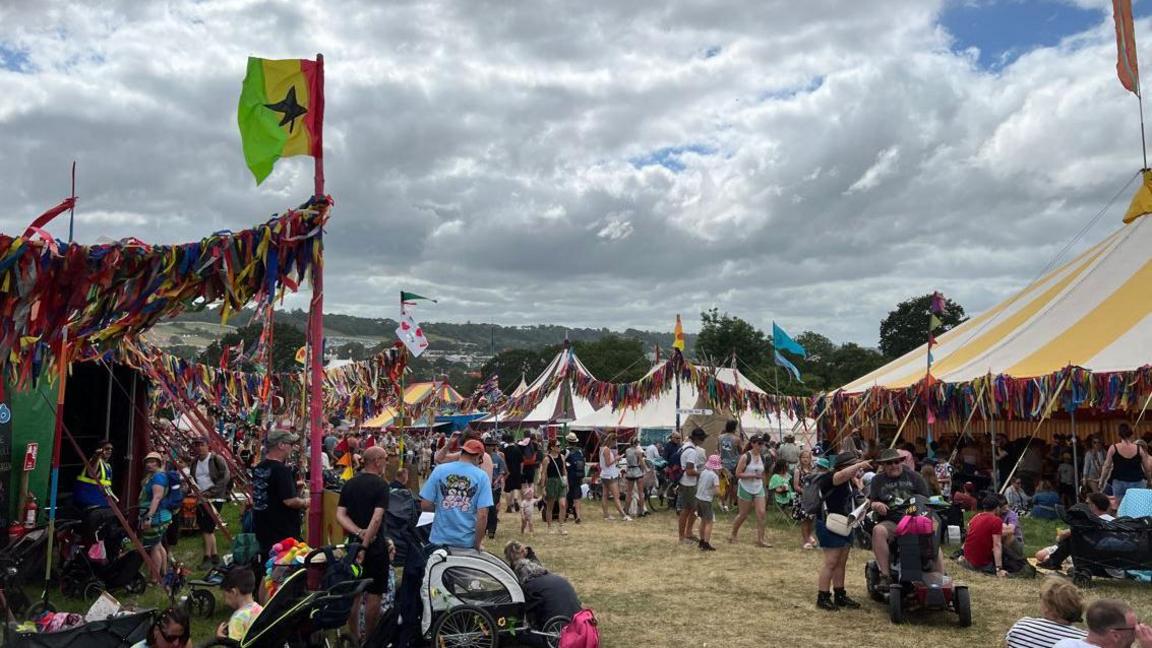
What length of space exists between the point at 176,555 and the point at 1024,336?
553 inches

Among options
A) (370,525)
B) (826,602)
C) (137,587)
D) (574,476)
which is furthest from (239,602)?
(574,476)

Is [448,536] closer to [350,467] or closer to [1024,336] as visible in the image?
[350,467]

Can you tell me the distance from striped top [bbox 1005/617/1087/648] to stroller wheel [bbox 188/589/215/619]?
600cm

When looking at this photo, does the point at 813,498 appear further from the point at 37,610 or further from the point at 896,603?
the point at 37,610

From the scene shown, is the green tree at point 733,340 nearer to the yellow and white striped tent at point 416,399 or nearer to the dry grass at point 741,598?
the yellow and white striped tent at point 416,399

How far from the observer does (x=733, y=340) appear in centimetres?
6322

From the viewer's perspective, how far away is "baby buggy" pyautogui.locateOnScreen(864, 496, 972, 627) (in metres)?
6.74

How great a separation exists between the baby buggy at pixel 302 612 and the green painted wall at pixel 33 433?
16.7 ft

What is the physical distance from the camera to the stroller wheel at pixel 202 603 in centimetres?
700

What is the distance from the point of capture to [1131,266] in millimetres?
14914

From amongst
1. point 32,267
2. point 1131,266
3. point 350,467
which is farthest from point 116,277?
point 1131,266

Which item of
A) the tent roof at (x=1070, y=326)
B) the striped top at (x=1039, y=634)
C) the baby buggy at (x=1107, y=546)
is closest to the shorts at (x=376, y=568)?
the striped top at (x=1039, y=634)

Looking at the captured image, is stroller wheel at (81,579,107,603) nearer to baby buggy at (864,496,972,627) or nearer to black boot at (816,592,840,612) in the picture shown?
black boot at (816,592,840,612)

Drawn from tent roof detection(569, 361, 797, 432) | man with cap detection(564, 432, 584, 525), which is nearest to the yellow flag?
tent roof detection(569, 361, 797, 432)
